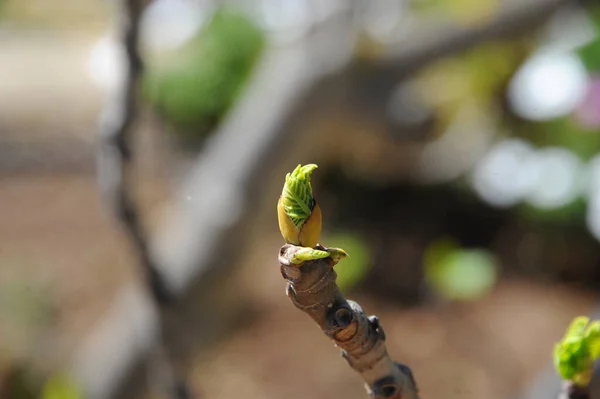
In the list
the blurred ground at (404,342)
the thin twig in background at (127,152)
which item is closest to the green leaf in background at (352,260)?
the blurred ground at (404,342)

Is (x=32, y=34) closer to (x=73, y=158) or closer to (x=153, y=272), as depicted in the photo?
(x=73, y=158)

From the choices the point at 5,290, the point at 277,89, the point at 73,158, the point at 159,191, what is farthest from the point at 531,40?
the point at 73,158

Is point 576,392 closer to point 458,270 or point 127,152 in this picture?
point 127,152

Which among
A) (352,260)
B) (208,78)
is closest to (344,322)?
(352,260)

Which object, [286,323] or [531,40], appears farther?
[531,40]

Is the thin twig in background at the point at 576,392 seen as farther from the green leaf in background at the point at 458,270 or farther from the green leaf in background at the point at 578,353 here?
the green leaf in background at the point at 458,270

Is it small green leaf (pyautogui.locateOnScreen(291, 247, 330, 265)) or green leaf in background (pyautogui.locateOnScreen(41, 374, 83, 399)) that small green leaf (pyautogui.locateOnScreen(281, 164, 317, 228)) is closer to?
small green leaf (pyautogui.locateOnScreen(291, 247, 330, 265))
